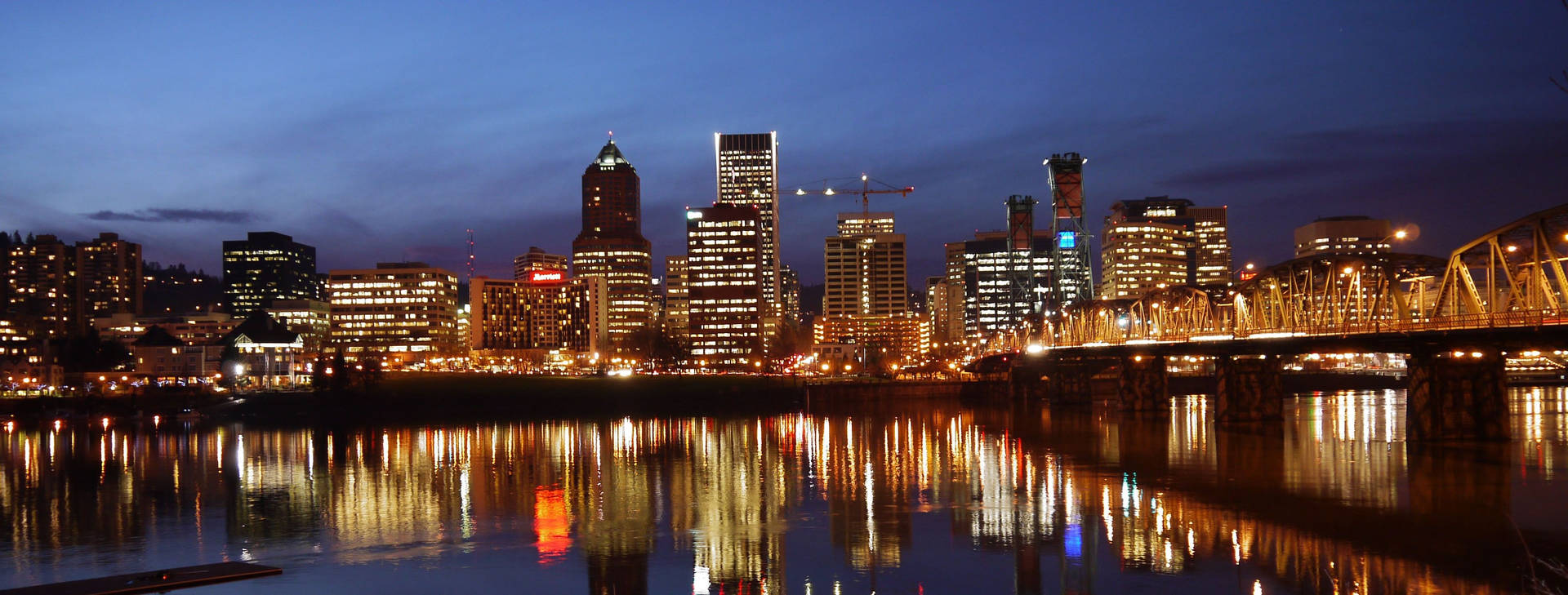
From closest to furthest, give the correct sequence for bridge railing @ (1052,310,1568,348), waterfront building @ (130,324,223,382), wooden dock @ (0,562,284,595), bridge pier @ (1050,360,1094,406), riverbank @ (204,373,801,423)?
wooden dock @ (0,562,284,595) → bridge railing @ (1052,310,1568,348) → riverbank @ (204,373,801,423) → bridge pier @ (1050,360,1094,406) → waterfront building @ (130,324,223,382)

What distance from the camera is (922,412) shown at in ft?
386

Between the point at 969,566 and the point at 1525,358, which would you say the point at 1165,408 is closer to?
the point at 969,566

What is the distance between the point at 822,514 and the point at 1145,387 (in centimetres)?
7399

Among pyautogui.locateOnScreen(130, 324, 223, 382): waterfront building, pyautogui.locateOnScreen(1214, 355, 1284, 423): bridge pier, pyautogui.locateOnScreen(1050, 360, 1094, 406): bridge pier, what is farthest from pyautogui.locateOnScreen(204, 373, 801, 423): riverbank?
pyautogui.locateOnScreen(130, 324, 223, 382): waterfront building

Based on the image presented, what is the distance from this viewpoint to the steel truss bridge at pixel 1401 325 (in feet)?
185

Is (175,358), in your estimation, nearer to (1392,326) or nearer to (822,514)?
(822,514)

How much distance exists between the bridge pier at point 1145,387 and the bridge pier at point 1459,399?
42.0m

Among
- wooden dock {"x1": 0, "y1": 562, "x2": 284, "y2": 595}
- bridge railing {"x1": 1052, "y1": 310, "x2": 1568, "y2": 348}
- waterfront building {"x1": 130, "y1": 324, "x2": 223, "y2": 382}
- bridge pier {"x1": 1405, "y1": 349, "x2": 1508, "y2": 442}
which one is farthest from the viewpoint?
waterfront building {"x1": 130, "y1": 324, "x2": 223, "y2": 382}

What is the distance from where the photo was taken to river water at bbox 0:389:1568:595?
30422mm

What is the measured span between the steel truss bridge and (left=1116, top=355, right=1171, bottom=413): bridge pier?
107mm

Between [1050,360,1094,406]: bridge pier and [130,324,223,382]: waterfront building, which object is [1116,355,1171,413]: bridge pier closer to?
[1050,360,1094,406]: bridge pier

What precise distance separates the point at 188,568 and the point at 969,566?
20.5 m

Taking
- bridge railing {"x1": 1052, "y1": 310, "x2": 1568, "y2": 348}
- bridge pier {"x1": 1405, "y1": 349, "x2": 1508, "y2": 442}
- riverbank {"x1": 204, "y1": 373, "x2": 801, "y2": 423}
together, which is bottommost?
riverbank {"x1": 204, "y1": 373, "x2": 801, "y2": 423}

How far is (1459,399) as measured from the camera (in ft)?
209
